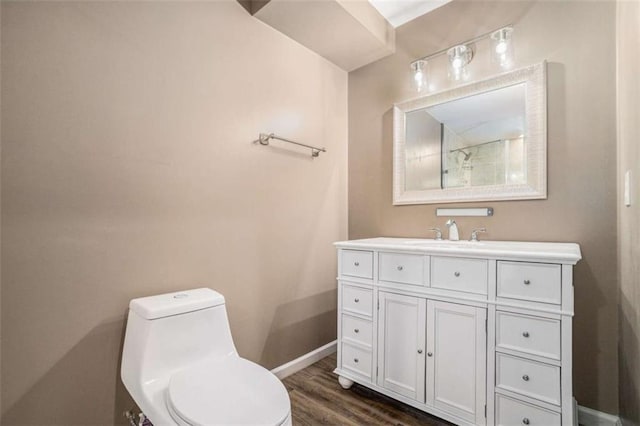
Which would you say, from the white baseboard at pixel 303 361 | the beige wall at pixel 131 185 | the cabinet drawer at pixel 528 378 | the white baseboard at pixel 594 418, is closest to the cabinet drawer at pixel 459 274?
the cabinet drawer at pixel 528 378

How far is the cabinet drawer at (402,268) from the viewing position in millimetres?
1650

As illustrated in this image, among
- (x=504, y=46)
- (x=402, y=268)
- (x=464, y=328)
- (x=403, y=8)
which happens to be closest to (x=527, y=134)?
(x=504, y=46)

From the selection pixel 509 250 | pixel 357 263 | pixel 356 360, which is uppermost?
pixel 509 250

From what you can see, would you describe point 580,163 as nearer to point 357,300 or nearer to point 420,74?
point 420,74

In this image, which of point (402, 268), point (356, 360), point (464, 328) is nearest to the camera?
point (464, 328)

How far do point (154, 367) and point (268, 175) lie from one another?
1222 millimetres

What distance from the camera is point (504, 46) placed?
1790 millimetres

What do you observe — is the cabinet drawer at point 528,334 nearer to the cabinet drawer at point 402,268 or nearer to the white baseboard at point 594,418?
the cabinet drawer at point 402,268

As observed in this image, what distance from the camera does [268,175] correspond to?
2.02 m

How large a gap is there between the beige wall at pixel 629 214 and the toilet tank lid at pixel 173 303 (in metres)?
1.69

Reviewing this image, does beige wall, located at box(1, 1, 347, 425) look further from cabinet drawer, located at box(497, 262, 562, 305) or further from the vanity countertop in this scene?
cabinet drawer, located at box(497, 262, 562, 305)

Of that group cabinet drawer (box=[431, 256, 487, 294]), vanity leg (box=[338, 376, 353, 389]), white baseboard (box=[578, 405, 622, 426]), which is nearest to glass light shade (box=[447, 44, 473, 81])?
cabinet drawer (box=[431, 256, 487, 294])

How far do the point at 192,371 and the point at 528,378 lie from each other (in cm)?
143

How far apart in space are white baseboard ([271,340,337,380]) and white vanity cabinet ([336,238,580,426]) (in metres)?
0.36
